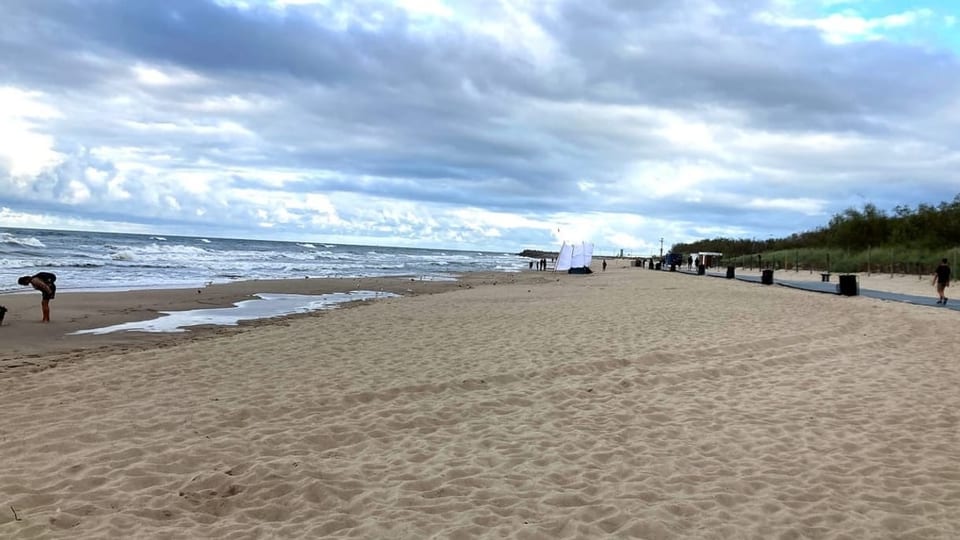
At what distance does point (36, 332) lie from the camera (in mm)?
11328

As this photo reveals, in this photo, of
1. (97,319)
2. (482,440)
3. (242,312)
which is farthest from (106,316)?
(482,440)

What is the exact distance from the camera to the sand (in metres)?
3.97

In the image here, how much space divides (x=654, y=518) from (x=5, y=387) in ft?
23.0

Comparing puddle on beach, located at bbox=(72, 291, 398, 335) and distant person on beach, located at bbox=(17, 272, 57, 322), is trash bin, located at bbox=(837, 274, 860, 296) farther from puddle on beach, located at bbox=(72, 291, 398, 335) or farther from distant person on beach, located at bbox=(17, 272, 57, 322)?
distant person on beach, located at bbox=(17, 272, 57, 322)

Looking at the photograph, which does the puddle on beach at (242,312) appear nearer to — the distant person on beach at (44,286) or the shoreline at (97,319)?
the shoreline at (97,319)

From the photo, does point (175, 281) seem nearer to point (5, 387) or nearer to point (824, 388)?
point (5, 387)

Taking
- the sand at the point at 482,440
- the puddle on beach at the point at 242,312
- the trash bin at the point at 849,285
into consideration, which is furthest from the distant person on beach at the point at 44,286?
the trash bin at the point at 849,285

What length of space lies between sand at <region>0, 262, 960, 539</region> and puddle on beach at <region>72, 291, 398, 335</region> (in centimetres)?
215

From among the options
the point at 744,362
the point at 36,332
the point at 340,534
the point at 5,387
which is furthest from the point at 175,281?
the point at 340,534

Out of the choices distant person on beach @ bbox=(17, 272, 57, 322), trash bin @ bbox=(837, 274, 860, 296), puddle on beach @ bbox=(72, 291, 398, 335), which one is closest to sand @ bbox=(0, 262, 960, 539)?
puddle on beach @ bbox=(72, 291, 398, 335)

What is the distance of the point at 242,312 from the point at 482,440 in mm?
11927

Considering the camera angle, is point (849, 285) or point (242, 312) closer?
point (242, 312)

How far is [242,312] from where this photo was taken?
16.0 metres

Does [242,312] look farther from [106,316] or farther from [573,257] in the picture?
[573,257]
